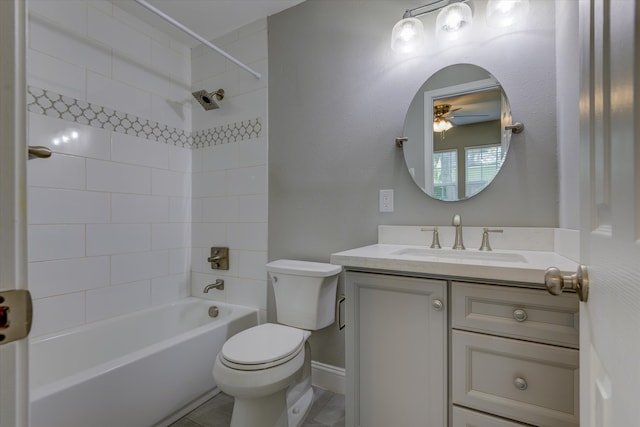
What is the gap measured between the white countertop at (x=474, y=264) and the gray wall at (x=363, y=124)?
19 centimetres

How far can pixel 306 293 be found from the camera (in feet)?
5.27

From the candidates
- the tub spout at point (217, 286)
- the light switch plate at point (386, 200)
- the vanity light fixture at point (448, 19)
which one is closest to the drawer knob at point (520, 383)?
the light switch plate at point (386, 200)

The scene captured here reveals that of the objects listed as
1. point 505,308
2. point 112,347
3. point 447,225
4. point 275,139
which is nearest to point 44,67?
point 275,139

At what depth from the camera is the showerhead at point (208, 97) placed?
2113mm

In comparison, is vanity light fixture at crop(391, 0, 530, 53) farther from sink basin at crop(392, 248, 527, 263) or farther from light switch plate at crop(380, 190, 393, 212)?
sink basin at crop(392, 248, 527, 263)

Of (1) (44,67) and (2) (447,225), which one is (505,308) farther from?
(1) (44,67)

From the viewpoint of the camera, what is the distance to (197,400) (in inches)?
64.7

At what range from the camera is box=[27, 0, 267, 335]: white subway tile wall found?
1605 mm

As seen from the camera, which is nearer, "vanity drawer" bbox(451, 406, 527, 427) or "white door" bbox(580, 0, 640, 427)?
"white door" bbox(580, 0, 640, 427)

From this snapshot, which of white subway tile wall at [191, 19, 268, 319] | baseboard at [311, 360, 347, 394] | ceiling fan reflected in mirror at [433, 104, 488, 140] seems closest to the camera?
ceiling fan reflected in mirror at [433, 104, 488, 140]

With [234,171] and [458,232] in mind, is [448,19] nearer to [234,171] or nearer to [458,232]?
[458,232]

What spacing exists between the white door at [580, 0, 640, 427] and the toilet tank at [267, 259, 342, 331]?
1.14 metres

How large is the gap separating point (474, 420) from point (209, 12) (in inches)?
100

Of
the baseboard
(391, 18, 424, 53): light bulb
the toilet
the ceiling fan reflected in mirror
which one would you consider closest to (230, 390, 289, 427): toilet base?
the toilet
